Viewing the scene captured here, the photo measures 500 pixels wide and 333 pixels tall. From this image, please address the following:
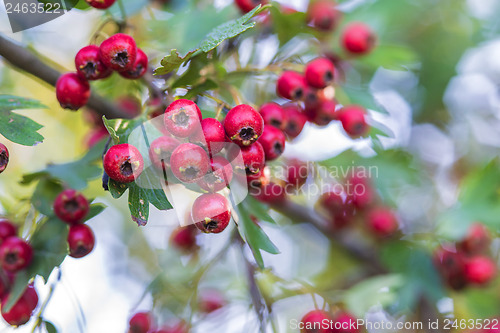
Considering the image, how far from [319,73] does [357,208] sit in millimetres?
863

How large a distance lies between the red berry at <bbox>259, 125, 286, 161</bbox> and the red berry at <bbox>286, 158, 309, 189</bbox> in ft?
1.93

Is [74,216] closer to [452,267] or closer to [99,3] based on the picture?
[99,3]

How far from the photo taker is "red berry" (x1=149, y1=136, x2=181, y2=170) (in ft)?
3.32

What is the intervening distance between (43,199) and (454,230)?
141cm

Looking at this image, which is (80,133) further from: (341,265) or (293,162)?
(341,265)

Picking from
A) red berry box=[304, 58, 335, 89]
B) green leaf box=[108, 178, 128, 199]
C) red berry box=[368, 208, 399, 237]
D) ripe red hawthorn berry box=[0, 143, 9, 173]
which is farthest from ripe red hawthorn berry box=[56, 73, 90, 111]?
red berry box=[368, 208, 399, 237]

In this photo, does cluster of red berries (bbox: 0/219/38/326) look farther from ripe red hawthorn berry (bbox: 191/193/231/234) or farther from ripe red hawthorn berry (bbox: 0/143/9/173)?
ripe red hawthorn berry (bbox: 191/193/231/234)

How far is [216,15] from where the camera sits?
1630mm

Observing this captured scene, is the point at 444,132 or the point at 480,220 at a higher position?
the point at 480,220

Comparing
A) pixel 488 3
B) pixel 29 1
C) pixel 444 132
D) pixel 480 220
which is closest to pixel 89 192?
pixel 29 1

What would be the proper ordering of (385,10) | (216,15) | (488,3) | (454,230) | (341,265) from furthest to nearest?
(488,3) < (341,265) < (385,10) < (454,230) < (216,15)

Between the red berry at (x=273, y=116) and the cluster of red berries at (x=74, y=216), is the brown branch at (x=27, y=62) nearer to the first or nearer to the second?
the cluster of red berries at (x=74, y=216)

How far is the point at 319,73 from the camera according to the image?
1.48 metres

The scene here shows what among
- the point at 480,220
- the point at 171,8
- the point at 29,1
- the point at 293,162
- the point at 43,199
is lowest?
the point at 480,220
